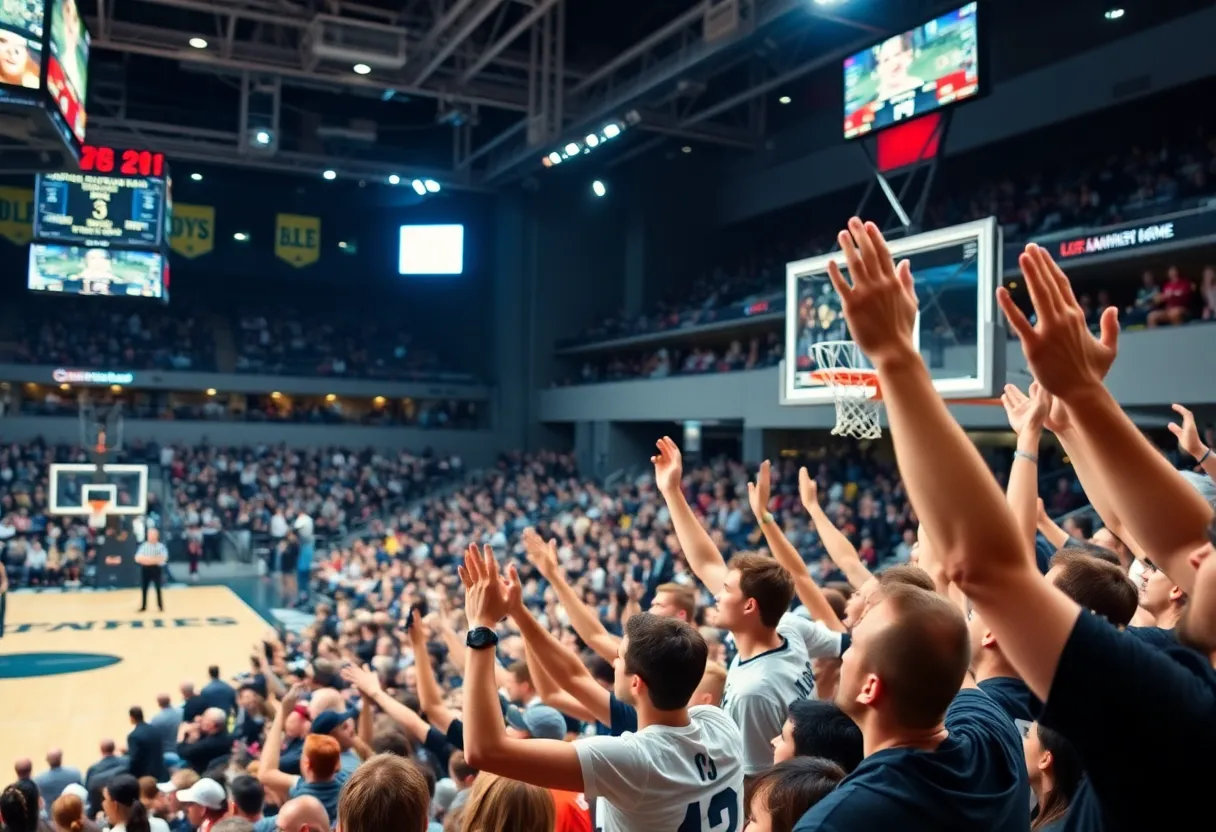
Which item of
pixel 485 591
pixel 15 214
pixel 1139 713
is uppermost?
pixel 15 214

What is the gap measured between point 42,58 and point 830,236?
649 inches

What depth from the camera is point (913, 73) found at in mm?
11016

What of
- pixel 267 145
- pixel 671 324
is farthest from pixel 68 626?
pixel 671 324

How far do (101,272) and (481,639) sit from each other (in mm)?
15907

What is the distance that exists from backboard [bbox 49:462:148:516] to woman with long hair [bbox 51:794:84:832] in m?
15.5

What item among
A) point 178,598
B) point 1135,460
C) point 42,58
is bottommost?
point 178,598

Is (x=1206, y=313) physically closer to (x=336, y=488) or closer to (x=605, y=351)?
(x=605, y=351)

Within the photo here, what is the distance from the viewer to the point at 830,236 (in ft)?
71.1

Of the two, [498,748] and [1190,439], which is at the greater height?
[1190,439]

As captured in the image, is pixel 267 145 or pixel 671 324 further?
pixel 671 324

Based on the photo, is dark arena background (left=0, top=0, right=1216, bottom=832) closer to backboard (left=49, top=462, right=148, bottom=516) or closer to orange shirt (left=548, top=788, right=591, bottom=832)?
orange shirt (left=548, top=788, right=591, bottom=832)

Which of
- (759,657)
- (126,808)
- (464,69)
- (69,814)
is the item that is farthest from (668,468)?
(464,69)

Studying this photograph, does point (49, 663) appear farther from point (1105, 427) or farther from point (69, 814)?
point (1105, 427)

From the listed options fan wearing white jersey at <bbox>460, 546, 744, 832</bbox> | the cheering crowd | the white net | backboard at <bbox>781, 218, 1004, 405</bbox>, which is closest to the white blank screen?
backboard at <bbox>781, 218, 1004, 405</bbox>
